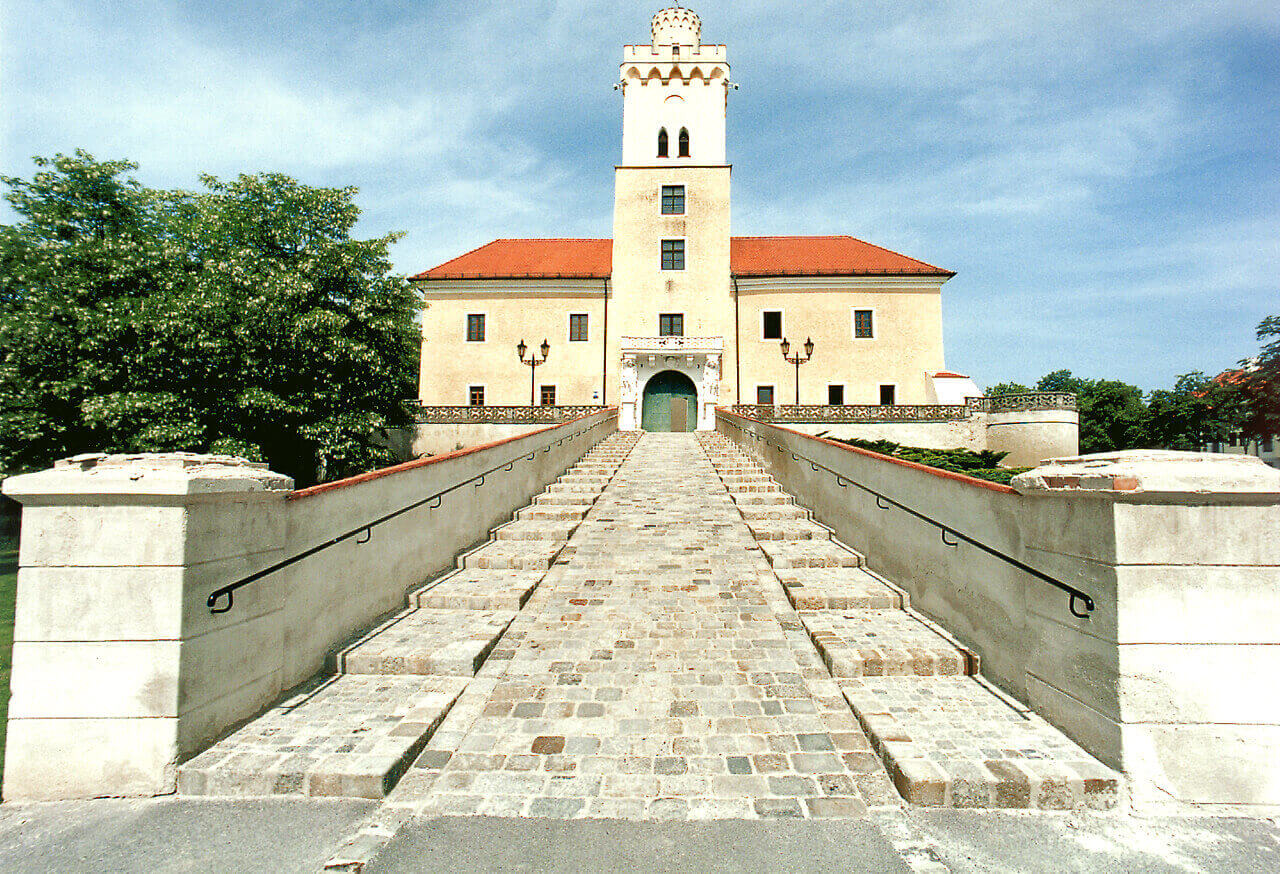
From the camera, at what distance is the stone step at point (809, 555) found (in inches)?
305

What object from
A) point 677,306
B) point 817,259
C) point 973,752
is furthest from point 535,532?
point 817,259

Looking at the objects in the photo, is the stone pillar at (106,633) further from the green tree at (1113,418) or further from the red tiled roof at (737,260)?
the green tree at (1113,418)

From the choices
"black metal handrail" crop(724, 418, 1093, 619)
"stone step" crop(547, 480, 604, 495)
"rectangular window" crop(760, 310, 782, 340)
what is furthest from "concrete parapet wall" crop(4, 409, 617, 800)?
"rectangular window" crop(760, 310, 782, 340)

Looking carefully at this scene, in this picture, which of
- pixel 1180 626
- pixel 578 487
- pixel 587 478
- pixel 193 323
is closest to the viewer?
pixel 1180 626

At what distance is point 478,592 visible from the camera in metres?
6.64

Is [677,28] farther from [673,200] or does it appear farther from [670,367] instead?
[670,367]

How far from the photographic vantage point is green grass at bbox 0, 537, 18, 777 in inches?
180

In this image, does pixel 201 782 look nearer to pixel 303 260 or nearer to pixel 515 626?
pixel 515 626

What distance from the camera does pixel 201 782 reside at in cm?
353

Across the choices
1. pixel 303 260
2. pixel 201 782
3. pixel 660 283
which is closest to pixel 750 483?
pixel 201 782

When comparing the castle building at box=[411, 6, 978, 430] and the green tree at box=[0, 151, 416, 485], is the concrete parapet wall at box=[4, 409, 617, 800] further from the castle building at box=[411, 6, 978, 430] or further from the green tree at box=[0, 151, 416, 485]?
the castle building at box=[411, 6, 978, 430]

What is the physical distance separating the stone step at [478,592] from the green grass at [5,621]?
3.20 metres

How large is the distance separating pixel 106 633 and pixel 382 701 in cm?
180

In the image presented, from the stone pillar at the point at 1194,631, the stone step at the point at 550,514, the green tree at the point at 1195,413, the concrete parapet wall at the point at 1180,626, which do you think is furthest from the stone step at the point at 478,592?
the green tree at the point at 1195,413
